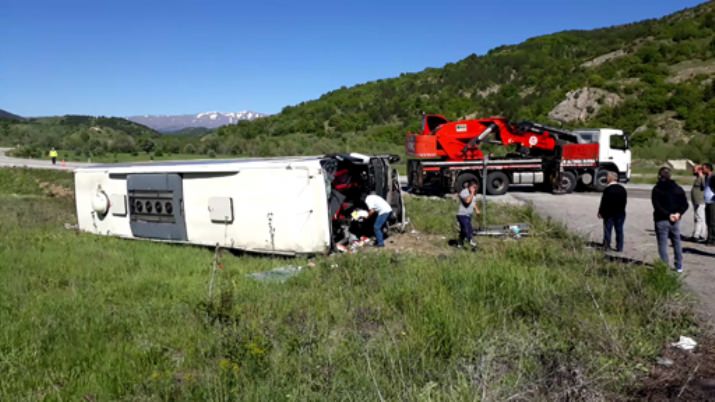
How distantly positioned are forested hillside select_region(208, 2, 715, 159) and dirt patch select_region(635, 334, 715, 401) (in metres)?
30.2

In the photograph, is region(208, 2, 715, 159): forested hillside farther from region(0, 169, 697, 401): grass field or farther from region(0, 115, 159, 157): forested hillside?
region(0, 169, 697, 401): grass field

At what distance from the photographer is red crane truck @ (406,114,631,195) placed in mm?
19406

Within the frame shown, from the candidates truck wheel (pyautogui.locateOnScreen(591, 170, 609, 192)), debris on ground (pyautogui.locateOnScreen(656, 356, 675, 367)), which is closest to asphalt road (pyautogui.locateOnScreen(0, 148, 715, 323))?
truck wheel (pyautogui.locateOnScreen(591, 170, 609, 192))

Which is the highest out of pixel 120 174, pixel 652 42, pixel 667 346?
pixel 652 42

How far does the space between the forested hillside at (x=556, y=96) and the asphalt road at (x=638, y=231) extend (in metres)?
17.3

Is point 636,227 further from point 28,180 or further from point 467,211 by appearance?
point 28,180

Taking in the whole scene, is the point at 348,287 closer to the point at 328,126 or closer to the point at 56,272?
the point at 56,272

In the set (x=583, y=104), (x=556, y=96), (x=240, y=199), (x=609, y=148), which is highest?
(x=556, y=96)

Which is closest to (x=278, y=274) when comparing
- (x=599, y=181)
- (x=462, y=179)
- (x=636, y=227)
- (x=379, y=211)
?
(x=379, y=211)


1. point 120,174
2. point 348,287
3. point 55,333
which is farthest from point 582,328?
point 120,174

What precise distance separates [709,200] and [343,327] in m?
8.61

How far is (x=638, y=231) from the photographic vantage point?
38.2ft

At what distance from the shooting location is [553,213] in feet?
48.6

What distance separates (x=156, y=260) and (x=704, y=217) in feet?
35.7
